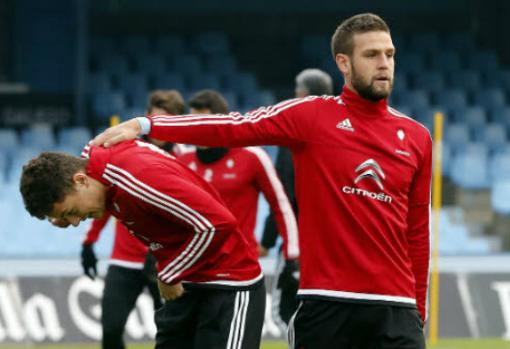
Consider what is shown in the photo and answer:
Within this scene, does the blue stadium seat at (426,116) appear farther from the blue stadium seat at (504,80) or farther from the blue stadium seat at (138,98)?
the blue stadium seat at (138,98)

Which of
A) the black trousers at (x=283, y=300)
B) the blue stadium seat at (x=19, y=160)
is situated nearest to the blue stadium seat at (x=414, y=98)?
the blue stadium seat at (x=19, y=160)

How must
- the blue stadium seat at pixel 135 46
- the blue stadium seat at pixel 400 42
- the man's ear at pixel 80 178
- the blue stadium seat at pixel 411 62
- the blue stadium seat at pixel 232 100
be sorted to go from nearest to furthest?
the man's ear at pixel 80 178
the blue stadium seat at pixel 232 100
the blue stadium seat at pixel 411 62
the blue stadium seat at pixel 135 46
the blue stadium seat at pixel 400 42

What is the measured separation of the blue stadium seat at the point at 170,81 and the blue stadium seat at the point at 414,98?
3.17 metres

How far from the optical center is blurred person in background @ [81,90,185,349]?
308 inches

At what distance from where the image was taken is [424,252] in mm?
5164

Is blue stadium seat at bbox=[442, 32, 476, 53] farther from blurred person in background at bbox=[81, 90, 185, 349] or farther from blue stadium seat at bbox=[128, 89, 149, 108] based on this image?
blurred person in background at bbox=[81, 90, 185, 349]

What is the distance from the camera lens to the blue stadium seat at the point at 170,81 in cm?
1934

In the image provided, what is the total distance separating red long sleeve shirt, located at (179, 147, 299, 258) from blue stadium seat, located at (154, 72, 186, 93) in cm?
1161

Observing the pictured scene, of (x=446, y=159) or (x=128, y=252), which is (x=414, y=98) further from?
(x=128, y=252)

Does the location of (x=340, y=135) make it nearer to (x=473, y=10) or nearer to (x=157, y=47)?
(x=157, y=47)

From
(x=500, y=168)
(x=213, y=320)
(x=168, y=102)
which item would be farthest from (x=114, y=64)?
(x=213, y=320)

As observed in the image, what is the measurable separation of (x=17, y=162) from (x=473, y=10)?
9.60 metres

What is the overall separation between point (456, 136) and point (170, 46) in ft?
17.0

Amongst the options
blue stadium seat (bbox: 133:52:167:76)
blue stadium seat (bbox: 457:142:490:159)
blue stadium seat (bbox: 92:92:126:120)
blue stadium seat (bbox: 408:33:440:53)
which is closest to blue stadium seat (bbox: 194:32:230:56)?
blue stadium seat (bbox: 133:52:167:76)
